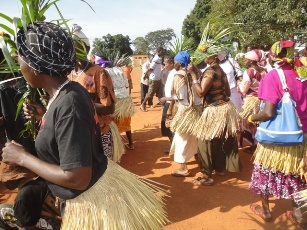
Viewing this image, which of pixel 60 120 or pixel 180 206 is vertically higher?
pixel 60 120

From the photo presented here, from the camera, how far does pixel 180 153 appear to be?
4.81m

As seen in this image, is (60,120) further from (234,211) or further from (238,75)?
(238,75)

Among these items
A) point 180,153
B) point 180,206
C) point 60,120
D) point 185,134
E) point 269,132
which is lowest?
point 180,206

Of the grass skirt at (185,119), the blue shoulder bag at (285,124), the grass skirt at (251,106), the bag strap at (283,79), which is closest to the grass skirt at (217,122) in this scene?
the grass skirt at (185,119)

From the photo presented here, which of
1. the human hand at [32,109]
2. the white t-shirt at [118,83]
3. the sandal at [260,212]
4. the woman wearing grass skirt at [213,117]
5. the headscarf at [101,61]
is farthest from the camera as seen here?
the white t-shirt at [118,83]

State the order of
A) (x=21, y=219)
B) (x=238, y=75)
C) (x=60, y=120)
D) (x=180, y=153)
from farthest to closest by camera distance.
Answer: (x=238, y=75) < (x=180, y=153) < (x=21, y=219) < (x=60, y=120)

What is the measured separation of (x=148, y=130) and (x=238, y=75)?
8.87ft

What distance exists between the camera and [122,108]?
19.5 ft

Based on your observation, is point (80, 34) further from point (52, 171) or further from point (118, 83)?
point (118, 83)

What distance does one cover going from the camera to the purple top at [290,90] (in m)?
2.92

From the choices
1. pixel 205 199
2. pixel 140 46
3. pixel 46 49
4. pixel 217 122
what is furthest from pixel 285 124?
pixel 140 46

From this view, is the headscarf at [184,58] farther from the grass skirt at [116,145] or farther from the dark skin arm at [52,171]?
the dark skin arm at [52,171]

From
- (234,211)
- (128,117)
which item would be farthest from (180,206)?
(128,117)

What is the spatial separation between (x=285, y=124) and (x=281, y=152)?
0.33m
